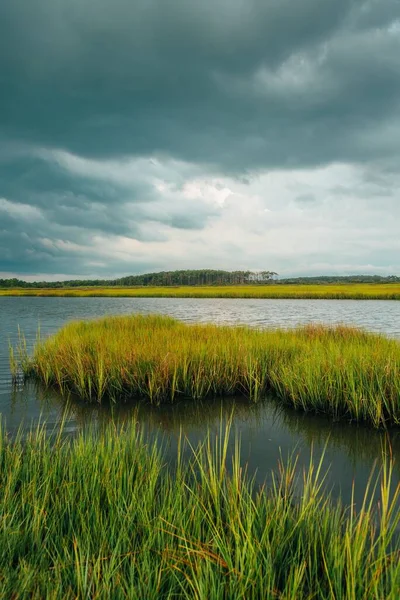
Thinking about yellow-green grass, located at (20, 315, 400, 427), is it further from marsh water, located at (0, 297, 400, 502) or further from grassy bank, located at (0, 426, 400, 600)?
grassy bank, located at (0, 426, 400, 600)

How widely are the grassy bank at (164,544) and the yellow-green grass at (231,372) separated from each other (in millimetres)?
3486

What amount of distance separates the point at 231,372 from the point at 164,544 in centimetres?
622

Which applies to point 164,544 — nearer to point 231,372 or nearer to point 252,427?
point 252,427

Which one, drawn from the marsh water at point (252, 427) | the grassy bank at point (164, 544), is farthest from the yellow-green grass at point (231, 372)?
the grassy bank at point (164, 544)

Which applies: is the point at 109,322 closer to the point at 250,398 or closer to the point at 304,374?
the point at 250,398

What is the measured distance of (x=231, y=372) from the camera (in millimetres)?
8641

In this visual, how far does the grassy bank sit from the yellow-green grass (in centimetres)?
349

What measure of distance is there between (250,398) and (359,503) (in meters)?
4.30

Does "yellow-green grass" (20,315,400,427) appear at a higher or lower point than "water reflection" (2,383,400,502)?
higher

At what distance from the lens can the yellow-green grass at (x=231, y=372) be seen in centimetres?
683

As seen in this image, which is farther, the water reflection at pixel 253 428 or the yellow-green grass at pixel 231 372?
the yellow-green grass at pixel 231 372

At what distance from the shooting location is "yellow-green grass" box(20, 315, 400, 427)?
6832 mm

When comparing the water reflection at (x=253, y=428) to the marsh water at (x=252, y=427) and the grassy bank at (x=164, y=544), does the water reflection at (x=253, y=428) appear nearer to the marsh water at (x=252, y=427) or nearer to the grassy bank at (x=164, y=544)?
the marsh water at (x=252, y=427)

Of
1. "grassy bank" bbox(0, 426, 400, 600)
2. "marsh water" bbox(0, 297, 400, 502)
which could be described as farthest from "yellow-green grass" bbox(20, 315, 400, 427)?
"grassy bank" bbox(0, 426, 400, 600)
